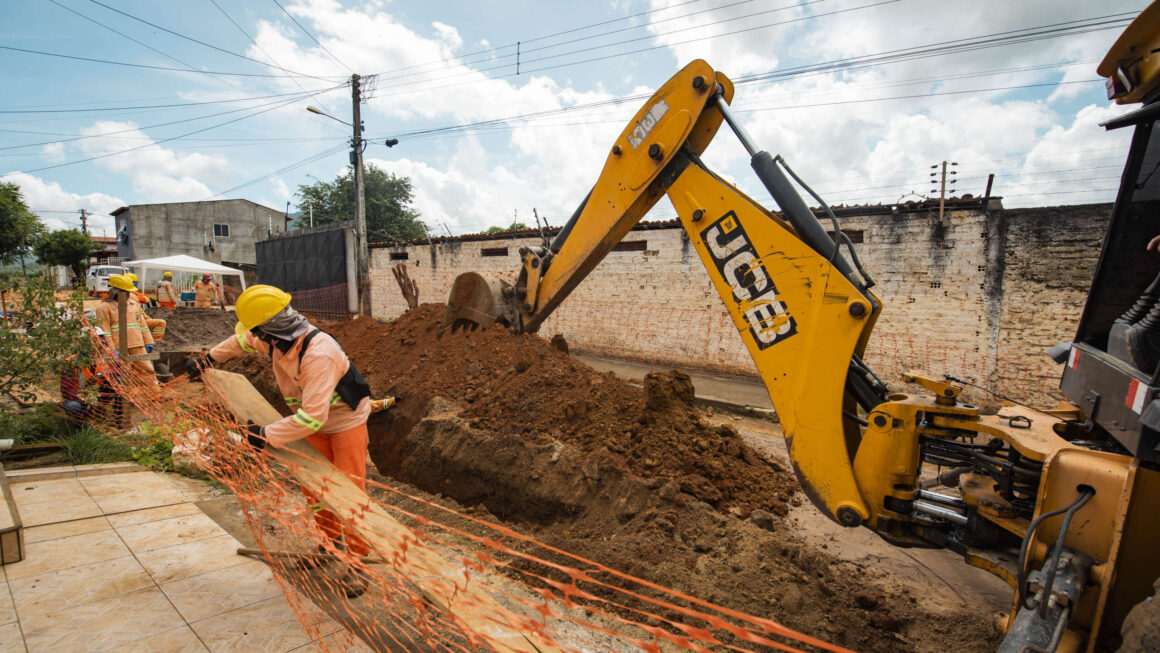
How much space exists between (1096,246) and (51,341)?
451 inches

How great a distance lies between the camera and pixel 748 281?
3.16 metres

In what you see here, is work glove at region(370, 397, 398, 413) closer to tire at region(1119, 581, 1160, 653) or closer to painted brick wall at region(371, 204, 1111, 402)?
tire at region(1119, 581, 1160, 653)

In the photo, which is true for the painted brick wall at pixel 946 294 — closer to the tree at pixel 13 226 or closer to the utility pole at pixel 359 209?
the utility pole at pixel 359 209

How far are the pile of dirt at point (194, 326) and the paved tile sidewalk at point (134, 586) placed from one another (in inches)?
398

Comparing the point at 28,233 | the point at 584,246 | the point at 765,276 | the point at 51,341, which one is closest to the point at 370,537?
the point at 765,276

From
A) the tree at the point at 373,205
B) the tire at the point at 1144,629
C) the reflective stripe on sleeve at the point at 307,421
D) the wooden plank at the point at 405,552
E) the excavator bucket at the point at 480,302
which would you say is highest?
the tree at the point at 373,205

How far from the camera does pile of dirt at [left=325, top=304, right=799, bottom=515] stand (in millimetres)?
4629

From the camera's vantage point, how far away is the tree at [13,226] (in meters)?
16.3

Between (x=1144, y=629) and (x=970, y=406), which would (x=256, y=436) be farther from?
(x=970, y=406)

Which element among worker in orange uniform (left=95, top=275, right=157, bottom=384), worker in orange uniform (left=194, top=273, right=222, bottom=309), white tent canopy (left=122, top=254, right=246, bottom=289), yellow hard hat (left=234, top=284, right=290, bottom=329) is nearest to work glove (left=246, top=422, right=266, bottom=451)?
yellow hard hat (left=234, top=284, right=290, bottom=329)

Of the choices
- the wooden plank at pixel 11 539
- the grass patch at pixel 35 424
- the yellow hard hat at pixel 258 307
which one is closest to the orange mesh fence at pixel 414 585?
the yellow hard hat at pixel 258 307

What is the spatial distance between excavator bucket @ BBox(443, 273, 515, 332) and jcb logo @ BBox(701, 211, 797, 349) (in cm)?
327

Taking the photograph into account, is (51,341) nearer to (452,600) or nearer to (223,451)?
(223,451)

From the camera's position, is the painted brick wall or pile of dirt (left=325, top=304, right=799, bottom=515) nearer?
pile of dirt (left=325, top=304, right=799, bottom=515)
